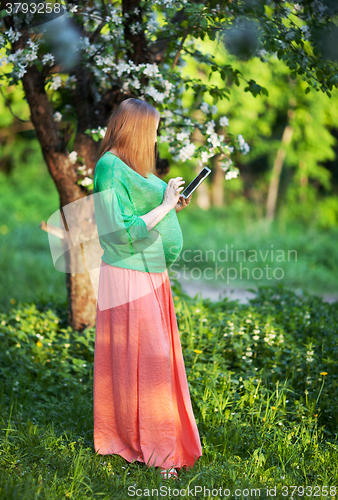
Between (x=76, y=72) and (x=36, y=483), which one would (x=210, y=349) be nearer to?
(x=36, y=483)

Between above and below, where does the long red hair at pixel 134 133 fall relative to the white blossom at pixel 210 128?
below

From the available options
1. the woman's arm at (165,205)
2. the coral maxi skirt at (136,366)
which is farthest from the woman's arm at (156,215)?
the coral maxi skirt at (136,366)

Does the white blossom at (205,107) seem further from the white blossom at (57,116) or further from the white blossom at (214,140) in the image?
the white blossom at (57,116)

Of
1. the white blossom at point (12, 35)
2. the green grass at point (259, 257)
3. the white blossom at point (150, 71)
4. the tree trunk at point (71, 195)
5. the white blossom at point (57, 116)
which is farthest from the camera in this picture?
the green grass at point (259, 257)

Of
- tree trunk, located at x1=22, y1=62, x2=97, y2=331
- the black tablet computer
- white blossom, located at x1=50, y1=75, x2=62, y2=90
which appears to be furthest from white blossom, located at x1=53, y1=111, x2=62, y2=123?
the black tablet computer

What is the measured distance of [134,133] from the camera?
2232 millimetres

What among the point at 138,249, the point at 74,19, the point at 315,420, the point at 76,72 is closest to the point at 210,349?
the point at 315,420

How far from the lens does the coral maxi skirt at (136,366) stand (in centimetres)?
234

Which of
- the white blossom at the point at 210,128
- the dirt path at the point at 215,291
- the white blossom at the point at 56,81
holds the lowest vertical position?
the dirt path at the point at 215,291

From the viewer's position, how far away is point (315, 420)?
111 inches

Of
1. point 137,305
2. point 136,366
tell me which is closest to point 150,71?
point 137,305

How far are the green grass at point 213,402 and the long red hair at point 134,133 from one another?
1.53 meters

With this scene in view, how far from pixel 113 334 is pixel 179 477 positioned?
2.64 ft

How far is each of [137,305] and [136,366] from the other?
31 centimetres
